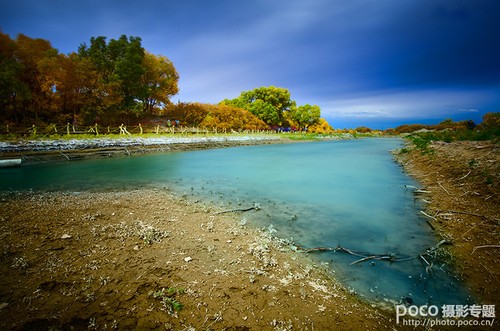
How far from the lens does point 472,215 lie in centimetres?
511

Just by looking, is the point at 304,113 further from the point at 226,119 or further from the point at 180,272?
the point at 180,272

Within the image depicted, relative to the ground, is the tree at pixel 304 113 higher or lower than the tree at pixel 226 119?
higher

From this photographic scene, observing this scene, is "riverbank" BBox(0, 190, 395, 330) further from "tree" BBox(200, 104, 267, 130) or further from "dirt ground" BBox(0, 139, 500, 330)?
"tree" BBox(200, 104, 267, 130)

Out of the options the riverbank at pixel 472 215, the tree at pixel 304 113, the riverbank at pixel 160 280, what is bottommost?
the riverbank at pixel 160 280

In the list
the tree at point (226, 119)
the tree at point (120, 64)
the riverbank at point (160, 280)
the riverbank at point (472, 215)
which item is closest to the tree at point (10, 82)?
the tree at point (120, 64)

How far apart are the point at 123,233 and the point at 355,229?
545 centimetres

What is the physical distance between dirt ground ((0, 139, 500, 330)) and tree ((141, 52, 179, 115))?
4067 centimetres

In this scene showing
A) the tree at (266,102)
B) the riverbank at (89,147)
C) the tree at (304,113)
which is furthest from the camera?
the tree at (304,113)

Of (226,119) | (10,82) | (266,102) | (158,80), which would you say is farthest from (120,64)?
(266,102)

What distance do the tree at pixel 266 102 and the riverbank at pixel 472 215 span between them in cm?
5602

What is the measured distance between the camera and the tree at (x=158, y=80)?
41844 millimetres

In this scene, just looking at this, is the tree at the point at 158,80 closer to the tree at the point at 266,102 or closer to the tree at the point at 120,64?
the tree at the point at 120,64

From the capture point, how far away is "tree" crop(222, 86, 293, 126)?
6288cm

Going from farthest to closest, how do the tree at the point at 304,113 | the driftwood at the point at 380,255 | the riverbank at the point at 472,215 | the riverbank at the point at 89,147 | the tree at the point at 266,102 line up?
1. the tree at the point at 304,113
2. the tree at the point at 266,102
3. the riverbank at the point at 89,147
4. the driftwood at the point at 380,255
5. the riverbank at the point at 472,215
